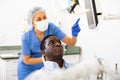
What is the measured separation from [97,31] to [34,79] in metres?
1.83

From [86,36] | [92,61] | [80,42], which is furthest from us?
[80,42]

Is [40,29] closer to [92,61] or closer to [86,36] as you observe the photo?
[86,36]

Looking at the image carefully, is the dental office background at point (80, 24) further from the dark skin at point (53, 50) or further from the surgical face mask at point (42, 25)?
the dark skin at point (53, 50)

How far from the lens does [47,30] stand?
213 centimetres

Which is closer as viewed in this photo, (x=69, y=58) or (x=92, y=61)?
(x=92, y=61)

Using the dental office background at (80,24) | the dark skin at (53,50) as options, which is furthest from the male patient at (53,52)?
the dental office background at (80,24)

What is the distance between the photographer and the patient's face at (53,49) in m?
1.45

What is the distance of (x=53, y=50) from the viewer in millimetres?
1467

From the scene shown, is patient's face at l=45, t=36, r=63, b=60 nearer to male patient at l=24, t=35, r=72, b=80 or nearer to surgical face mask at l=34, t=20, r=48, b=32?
male patient at l=24, t=35, r=72, b=80

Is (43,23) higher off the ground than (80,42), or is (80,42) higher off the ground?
(43,23)

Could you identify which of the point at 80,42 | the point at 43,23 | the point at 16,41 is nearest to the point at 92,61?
the point at 43,23

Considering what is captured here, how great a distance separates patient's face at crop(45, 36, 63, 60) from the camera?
1.45m

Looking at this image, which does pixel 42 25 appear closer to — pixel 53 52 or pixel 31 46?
pixel 31 46

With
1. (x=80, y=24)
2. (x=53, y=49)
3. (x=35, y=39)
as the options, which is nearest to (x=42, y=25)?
(x=35, y=39)
